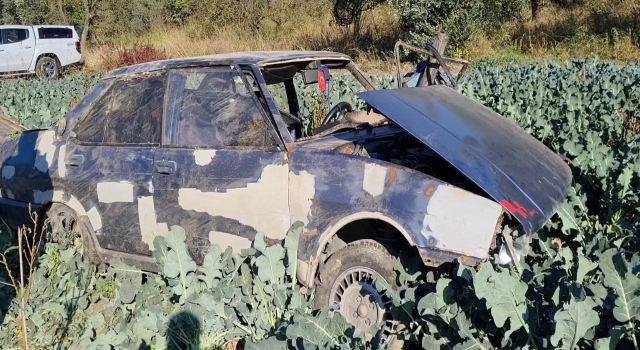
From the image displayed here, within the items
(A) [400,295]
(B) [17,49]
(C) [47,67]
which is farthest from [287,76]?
(C) [47,67]

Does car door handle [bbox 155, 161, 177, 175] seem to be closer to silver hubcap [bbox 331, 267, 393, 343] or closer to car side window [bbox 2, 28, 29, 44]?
silver hubcap [bbox 331, 267, 393, 343]

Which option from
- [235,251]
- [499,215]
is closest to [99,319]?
[235,251]

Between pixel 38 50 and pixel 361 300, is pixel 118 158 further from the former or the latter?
pixel 38 50

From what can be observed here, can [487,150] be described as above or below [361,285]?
above

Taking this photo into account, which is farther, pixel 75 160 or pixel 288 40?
pixel 288 40

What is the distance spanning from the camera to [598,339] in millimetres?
2738

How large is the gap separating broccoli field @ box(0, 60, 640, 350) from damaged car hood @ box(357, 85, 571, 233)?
330mm

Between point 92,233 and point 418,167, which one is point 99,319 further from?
point 418,167

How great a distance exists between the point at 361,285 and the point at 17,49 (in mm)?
25253

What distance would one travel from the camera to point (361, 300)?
397cm

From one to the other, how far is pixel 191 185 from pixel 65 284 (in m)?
1.41

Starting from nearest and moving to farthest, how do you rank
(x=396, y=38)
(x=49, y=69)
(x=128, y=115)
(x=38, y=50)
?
(x=128, y=115) < (x=396, y=38) < (x=38, y=50) < (x=49, y=69)

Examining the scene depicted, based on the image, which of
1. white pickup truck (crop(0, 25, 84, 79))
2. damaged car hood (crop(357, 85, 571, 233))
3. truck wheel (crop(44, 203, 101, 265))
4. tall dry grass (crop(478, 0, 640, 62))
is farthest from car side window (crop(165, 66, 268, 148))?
white pickup truck (crop(0, 25, 84, 79))

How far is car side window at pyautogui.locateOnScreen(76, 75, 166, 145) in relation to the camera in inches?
196
